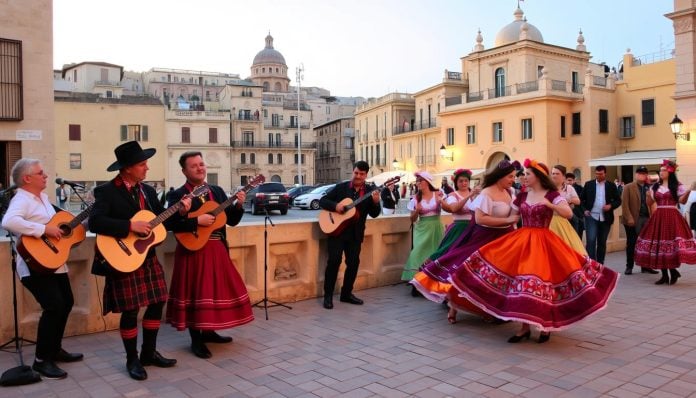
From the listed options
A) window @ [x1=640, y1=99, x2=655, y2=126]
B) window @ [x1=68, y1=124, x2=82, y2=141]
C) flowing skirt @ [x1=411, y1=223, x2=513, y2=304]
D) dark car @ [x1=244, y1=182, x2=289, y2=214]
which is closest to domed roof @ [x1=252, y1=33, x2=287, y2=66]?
window @ [x1=68, y1=124, x2=82, y2=141]

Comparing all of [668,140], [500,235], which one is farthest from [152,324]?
[668,140]

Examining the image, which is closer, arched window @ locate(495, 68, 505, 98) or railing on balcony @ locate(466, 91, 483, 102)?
arched window @ locate(495, 68, 505, 98)

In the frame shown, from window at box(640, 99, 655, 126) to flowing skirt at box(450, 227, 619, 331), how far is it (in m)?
36.1

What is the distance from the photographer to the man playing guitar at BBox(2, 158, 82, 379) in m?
4.76

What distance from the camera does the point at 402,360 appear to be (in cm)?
527

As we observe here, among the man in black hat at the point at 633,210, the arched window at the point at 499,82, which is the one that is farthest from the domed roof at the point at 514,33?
the man in black hat at the point at 633,210

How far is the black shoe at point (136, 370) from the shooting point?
4754mm

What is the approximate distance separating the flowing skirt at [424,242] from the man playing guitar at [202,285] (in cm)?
332

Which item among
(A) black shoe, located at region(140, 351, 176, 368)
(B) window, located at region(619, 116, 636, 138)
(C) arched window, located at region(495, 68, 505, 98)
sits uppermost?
(C) arched window, located at region(495, 68, 505, 98)

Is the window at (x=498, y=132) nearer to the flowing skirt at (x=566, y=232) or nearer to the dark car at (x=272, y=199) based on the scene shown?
the dark car at (x=272, y=199)

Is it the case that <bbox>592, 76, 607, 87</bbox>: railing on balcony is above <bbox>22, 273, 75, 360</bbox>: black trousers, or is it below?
above

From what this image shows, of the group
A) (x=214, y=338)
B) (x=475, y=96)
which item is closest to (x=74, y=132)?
(x=475, y=96)

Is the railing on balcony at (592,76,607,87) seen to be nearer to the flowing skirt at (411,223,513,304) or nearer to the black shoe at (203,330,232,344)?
the flowing skirt at (411,223,513,304)

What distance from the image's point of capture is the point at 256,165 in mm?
74188
